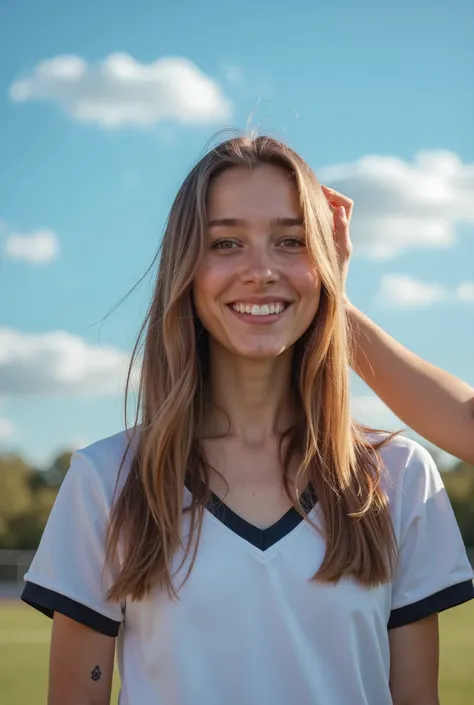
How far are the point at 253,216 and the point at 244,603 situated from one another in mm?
955

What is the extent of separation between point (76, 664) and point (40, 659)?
501 inches

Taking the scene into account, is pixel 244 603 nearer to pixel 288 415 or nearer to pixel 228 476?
pixel 228 476

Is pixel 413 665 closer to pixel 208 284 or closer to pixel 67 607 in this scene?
pixel 67 607

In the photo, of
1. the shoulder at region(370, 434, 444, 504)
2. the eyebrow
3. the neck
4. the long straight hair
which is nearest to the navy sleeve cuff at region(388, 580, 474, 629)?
the long straight hair

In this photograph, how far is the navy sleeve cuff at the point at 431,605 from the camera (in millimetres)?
2568

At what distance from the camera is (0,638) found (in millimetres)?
17016

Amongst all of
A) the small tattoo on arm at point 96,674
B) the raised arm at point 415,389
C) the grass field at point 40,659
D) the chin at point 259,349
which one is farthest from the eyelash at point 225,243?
→ the grass field at point 40,659

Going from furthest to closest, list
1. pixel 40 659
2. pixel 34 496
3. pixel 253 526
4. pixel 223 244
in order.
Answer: pixel 34 496 → pixel 40 659 → pixel 223 244 → pixel 253 526

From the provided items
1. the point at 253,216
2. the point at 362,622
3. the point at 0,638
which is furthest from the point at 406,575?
the point at 0,638

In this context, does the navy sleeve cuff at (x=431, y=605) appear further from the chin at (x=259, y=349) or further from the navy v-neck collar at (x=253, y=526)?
the chin at (x=259, y=349)

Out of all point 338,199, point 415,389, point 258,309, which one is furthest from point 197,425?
point 338,199

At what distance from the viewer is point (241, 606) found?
2.41m

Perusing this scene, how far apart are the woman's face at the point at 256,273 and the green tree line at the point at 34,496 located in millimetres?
31022

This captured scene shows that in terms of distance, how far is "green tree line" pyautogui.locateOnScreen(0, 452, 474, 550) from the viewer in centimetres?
3578
